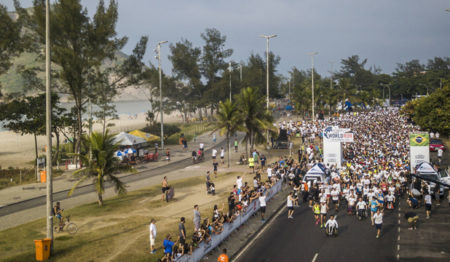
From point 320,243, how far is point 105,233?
34.7 ft

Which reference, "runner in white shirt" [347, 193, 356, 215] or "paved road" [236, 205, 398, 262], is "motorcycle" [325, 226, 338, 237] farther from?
"runner in white shirt" [347, 193, 356, 215]

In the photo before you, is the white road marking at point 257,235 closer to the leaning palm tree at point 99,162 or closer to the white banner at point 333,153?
the leaning palm tree at point 99,162

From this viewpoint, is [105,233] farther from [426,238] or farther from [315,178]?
[426,238]

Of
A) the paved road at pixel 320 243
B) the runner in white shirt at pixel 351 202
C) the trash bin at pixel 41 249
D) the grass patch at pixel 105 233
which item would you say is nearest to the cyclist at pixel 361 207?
the paved road at pixel 320 243

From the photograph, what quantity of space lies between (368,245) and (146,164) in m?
28.7

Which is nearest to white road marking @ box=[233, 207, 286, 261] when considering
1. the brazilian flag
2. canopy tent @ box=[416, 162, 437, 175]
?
canopy tent @ box=[416, 162, 437, 175]

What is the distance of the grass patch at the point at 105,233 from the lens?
17.1 m

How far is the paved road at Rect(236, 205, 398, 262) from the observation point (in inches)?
679

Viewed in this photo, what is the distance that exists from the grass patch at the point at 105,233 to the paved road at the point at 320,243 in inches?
154

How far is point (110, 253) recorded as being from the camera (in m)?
17.2

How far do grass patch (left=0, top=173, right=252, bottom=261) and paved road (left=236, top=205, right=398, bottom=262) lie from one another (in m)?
3.91

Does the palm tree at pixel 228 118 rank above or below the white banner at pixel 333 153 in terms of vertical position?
above

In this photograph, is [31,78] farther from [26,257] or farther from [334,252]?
[334,252]

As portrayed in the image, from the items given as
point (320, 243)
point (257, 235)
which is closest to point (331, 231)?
point (320, 243)
